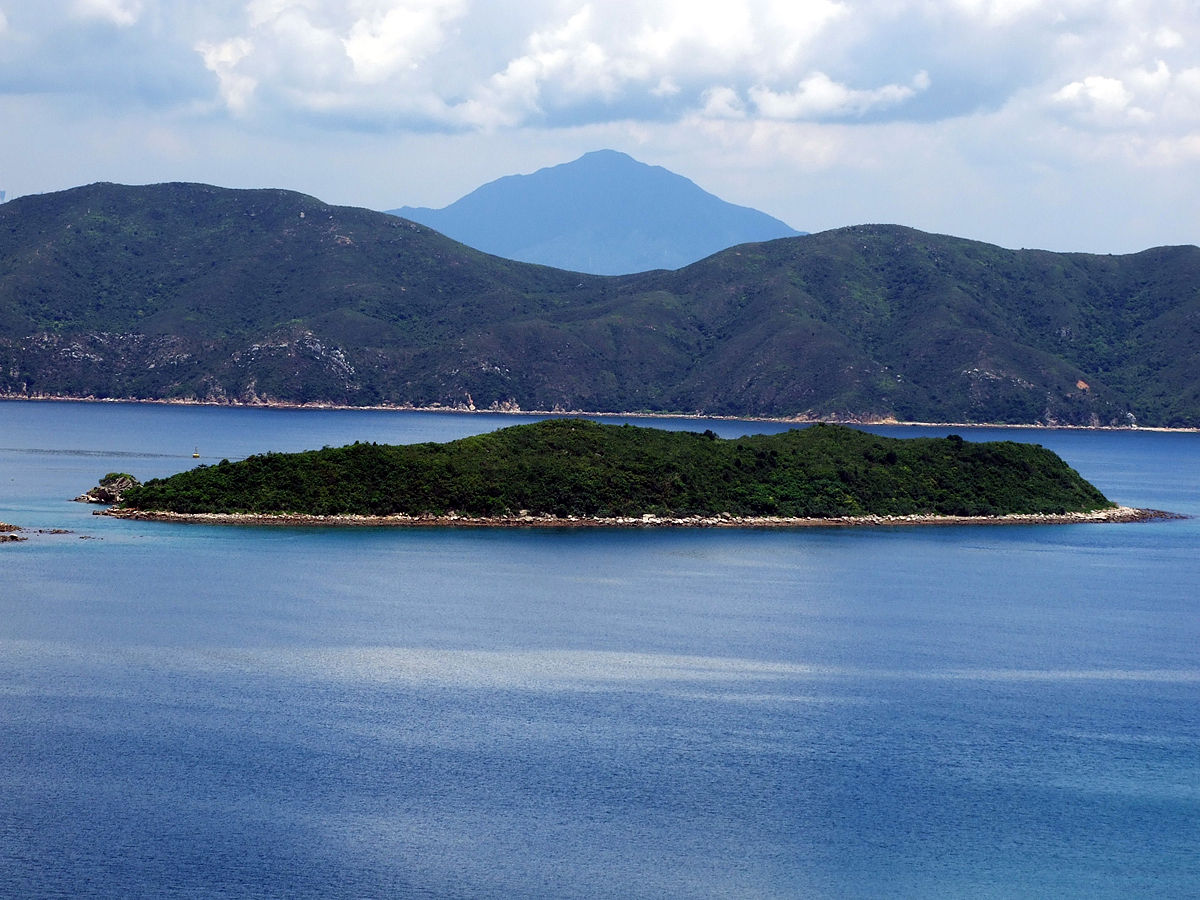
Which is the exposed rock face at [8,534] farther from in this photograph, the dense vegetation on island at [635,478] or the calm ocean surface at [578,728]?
the dense vegetation on island at [635,478]

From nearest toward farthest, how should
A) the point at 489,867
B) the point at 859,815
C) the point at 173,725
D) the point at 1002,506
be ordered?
the point at 489,867 → the point at 859,815 → the point at 173,725 → the point at 1002,506

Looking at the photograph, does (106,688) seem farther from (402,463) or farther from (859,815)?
(402,463)

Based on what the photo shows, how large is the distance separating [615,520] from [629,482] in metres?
4.51

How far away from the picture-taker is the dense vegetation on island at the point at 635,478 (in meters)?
109

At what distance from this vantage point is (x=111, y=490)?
370ft

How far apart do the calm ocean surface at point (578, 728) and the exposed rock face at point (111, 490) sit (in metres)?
17.6

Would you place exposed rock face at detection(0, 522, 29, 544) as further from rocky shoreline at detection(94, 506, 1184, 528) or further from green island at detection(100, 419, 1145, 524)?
green island at detection(100, 419, 1145, 524)

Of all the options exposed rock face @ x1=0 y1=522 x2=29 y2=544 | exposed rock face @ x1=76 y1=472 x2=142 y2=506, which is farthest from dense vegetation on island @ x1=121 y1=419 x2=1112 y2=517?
exposed rock face @ x1=0 y1=522 x2=29 y2=544

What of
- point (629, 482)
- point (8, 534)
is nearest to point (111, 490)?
point (8, 534)

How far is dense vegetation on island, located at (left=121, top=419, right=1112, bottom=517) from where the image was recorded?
109438 millimetres

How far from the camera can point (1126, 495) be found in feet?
520

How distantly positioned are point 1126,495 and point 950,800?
123800 mm

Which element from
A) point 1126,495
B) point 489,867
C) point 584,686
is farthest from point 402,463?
point 1126,495

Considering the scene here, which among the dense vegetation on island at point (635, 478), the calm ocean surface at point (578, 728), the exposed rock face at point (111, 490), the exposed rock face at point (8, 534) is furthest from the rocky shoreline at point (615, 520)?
the calm ocean surface at point (578, 728)
